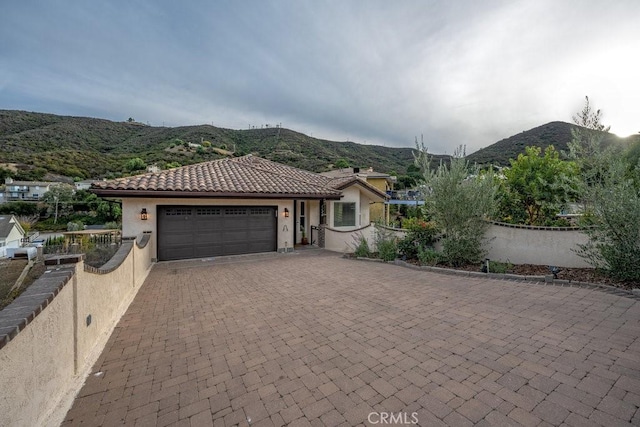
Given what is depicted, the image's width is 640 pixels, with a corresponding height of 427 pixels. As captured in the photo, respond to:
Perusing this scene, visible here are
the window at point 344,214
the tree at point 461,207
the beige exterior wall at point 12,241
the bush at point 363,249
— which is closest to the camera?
the tree at point 461,207

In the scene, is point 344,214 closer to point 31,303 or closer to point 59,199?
point 31,303

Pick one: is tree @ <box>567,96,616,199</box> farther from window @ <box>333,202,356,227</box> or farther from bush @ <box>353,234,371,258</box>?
window @ <box>333,202,356,227</box>

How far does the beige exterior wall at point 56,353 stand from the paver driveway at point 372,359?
0.23 m

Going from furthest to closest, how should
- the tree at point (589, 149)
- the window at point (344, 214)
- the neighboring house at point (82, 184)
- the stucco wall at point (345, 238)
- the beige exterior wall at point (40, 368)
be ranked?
1. the neighboring house at point (82, 184)
2. the window at point (344, 214)
3. the stucco wall at point (345, 238)
4. the tree at point (589, 149)
5. the beige exterior wall at point (40, 368)

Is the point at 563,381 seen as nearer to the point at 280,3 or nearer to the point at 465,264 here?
the point at 465,264

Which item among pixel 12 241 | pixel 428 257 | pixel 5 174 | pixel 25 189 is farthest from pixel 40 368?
pixel 5 174

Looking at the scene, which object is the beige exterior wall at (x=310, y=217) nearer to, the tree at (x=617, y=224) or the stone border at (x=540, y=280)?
the stone border at (x=540, y=280)

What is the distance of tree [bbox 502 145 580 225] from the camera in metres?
9.73

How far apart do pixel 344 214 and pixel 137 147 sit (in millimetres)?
62951

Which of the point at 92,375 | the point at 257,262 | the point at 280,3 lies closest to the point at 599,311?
the point at 92,375

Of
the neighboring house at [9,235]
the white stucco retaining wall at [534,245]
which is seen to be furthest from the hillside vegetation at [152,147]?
the white stucco retaining wall at [534,245]

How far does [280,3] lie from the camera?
11.8 meters

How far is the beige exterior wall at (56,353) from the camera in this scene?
204cm

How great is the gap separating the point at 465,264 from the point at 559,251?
2.51 meters
